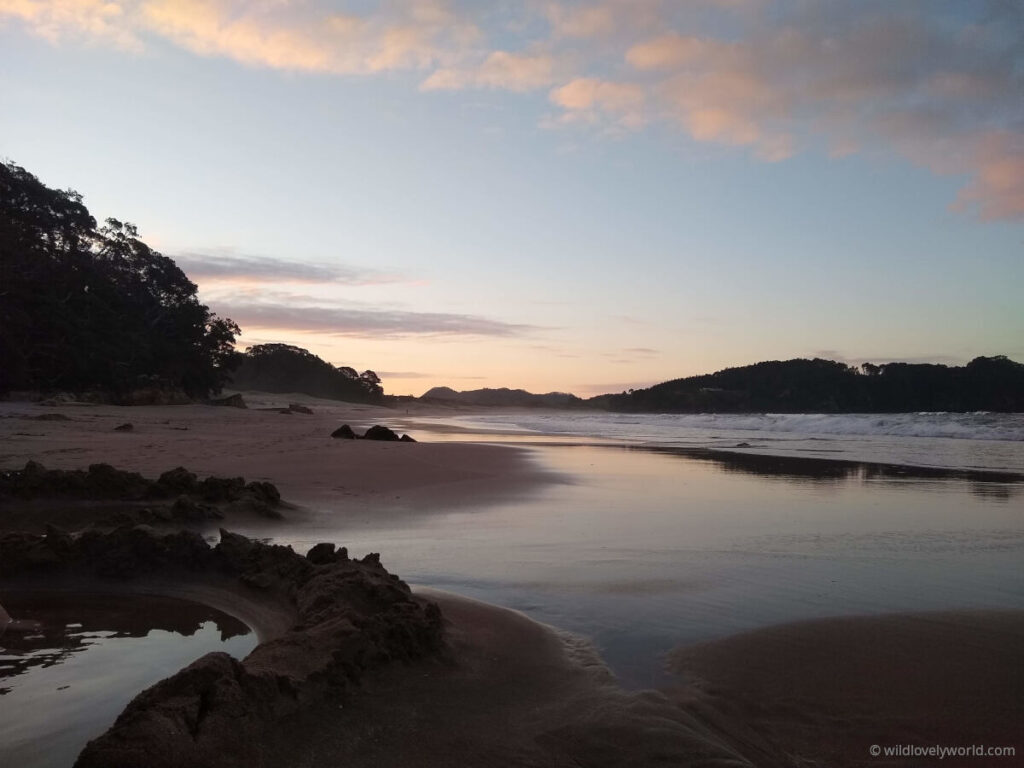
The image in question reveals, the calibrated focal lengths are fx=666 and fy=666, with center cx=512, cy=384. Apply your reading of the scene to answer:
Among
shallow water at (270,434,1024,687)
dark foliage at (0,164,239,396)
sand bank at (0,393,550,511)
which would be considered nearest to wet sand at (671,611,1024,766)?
shallow water at (270,434,1024,687)

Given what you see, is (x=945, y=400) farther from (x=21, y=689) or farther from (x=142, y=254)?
(x=21, y=689)

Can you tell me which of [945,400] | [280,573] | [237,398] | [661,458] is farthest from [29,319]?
[945,400]

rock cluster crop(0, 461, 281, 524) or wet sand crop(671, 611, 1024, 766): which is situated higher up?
rock cluster crop(0, 461, 281, 524)

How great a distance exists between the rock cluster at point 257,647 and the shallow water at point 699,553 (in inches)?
33.9

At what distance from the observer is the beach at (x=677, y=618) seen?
2148mm

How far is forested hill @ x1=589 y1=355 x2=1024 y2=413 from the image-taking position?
142 ft

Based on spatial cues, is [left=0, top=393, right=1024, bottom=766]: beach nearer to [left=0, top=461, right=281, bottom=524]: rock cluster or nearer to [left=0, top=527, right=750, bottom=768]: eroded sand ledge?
[left=0, top=527, right=750, bottom=768]: eroded sand ledge

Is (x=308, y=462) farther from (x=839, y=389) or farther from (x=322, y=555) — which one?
(x=839, y=389)

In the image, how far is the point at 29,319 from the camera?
72.4 feet

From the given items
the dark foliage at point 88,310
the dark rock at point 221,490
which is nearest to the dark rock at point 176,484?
the dark rock at point 221,490

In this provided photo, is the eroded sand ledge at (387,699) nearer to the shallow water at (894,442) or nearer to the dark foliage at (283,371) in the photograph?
the shallow water at (894,442)

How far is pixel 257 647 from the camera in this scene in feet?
8.70

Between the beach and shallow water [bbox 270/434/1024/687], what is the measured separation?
23 millimetres

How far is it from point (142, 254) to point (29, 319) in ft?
39.7
